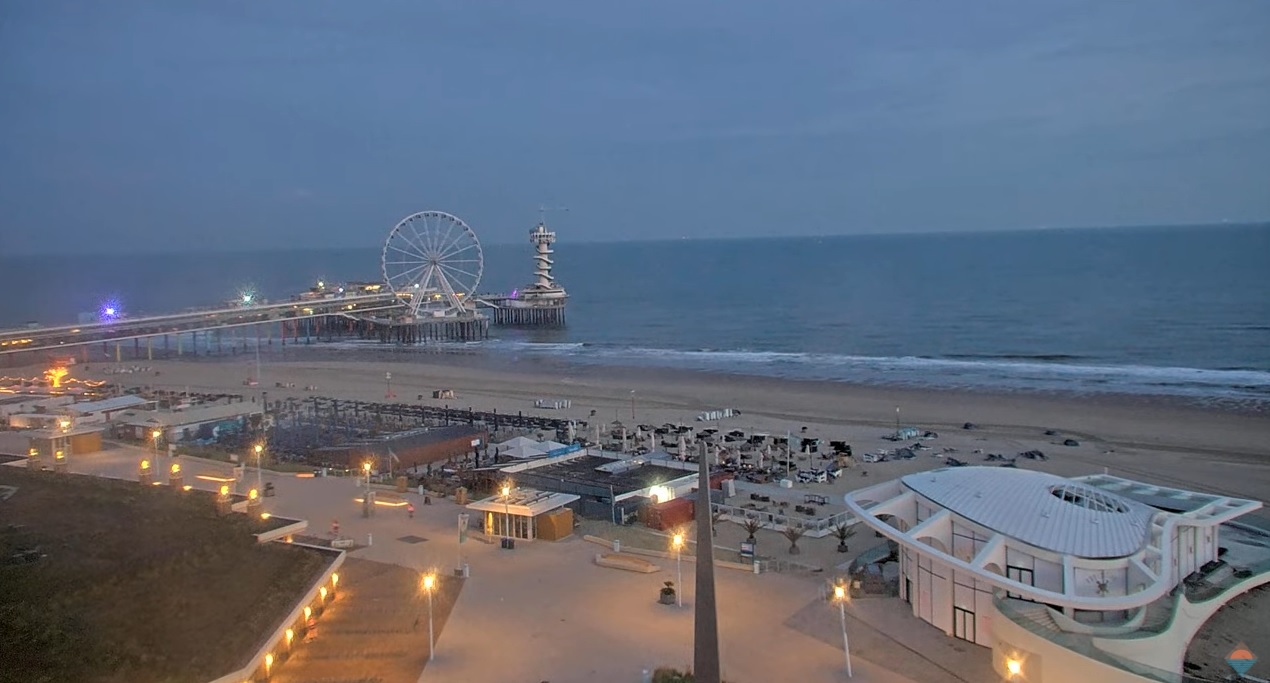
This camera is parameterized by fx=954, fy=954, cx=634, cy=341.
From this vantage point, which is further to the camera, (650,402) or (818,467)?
(650,402)

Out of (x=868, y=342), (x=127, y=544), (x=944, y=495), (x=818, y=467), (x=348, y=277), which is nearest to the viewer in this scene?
(x=127, y=544)

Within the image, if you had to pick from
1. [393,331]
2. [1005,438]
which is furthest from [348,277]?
[1005,438]

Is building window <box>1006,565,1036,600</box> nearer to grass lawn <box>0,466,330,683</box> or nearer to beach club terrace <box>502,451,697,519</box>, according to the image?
beach club terrace <box>502,451,697,519</box>

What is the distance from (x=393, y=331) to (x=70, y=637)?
64529mm

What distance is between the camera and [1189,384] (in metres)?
44.0

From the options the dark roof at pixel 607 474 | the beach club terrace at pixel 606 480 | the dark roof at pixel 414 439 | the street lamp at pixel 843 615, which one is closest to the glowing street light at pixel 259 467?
the dark roof at pixel 414 439

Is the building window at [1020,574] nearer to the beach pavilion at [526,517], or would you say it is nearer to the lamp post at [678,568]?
A: the lamp post at [678,568]

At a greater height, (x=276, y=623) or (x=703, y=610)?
(x=703, y=610)

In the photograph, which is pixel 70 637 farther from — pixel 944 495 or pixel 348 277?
pixel 348 277

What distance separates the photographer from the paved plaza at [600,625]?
45.9 feet

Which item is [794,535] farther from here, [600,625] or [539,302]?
[539,302]

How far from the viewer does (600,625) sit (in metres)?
15.7

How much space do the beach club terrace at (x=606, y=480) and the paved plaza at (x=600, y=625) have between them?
87.9 inches

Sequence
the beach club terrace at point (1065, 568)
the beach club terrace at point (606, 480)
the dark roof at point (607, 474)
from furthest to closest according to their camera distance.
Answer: the dark roof at point (607, 474) < the beach club terrace at point (606, 480) < the beach club terrace at point (1065, 568)
